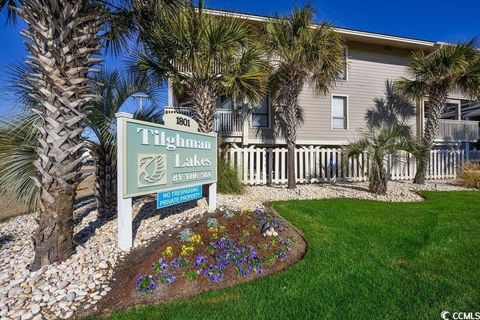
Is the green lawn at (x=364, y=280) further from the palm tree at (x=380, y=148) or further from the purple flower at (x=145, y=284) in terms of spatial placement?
the palm tree at (x=380, y=148)

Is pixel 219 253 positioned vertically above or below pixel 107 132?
below

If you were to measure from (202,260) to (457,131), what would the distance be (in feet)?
57.9

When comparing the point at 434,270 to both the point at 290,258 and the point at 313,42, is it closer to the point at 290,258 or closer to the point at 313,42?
the point at 290,258

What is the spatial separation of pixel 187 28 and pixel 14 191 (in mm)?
4970

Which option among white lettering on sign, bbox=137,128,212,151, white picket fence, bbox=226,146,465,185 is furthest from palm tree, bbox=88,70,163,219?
white picket fence, bbox=226,146,465,185

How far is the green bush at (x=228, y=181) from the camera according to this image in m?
7.62

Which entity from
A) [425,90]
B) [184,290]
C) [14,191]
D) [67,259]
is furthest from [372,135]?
[14,191]

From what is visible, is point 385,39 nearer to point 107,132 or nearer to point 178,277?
point 107,132

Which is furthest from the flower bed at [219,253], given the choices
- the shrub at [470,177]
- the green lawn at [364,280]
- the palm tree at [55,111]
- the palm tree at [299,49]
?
the shrub at [470,177]

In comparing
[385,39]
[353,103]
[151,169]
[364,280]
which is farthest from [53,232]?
[385,39]

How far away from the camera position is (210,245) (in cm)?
372

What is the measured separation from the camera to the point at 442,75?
10594 millimetres

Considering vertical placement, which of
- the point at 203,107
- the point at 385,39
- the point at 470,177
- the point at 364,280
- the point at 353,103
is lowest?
the point at 364,280

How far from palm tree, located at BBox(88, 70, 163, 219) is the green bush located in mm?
2806
